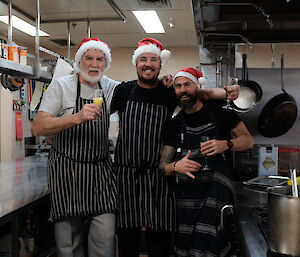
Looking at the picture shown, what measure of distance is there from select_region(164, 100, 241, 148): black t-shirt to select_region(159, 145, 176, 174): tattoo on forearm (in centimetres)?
3

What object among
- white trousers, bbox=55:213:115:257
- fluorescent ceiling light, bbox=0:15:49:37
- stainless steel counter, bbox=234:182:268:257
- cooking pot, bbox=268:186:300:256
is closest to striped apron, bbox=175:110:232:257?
stainless steel counter, bbox=234:182:268:257

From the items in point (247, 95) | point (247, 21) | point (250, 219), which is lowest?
point (250, 219)

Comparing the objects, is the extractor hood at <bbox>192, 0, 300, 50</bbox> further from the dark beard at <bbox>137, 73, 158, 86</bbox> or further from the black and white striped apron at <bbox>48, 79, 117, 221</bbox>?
the black and white striped apron at <bbox>48, 79, 117, 221</bbox>

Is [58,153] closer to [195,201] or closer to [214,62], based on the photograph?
[195,201]

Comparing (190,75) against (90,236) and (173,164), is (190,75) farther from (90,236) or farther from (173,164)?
(90,236)

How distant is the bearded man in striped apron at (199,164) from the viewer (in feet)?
6.23

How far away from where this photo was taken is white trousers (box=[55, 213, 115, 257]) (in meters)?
2.02

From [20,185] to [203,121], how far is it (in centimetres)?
135

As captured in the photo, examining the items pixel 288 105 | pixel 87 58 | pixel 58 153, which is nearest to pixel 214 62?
pixel 288 105

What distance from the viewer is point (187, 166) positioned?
1896 millimetres

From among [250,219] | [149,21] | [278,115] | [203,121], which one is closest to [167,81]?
[203,121]

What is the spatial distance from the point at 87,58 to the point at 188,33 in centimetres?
433

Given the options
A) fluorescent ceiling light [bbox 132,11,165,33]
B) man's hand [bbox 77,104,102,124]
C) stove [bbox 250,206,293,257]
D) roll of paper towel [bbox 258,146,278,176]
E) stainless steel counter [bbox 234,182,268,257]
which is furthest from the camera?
fluorescent ceiling light [bbox 132,11,165,33]

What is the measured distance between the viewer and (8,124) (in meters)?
6.64
